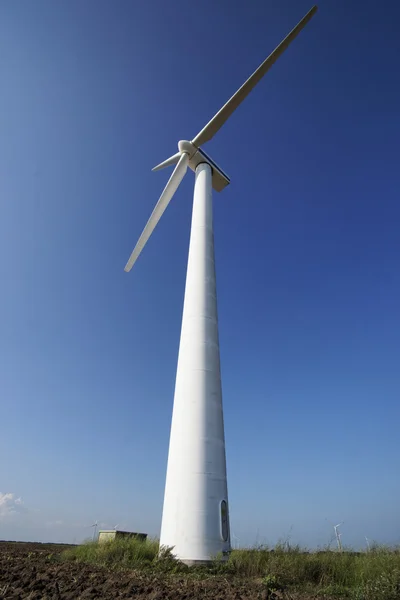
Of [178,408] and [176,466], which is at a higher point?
[178,408]

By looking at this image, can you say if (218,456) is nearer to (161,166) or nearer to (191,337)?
(191,337)

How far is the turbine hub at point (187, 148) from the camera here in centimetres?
2238

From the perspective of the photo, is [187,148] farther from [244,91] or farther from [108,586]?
[108,586]

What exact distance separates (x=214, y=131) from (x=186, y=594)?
76.8 feet

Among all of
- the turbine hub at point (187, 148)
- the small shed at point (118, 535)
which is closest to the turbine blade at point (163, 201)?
the turbine hub at point (187, 148)

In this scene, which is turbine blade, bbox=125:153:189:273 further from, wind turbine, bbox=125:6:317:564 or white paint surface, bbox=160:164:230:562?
white paint surface, bbox=160:164:230:562

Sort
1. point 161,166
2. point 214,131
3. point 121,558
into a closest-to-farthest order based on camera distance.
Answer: point 121,558, point 214,131, point 161,166

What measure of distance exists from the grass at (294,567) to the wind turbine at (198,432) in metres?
0.62

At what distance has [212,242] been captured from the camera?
17.0 metres

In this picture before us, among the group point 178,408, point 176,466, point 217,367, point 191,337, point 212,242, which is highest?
point 212,242

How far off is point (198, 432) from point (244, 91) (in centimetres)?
2082

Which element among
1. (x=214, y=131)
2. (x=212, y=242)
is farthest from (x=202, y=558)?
(x=214, y=131)

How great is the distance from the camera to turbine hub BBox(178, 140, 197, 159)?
2238 cm

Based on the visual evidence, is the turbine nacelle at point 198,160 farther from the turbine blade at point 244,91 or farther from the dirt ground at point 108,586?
the dirt ground at point 108,586
